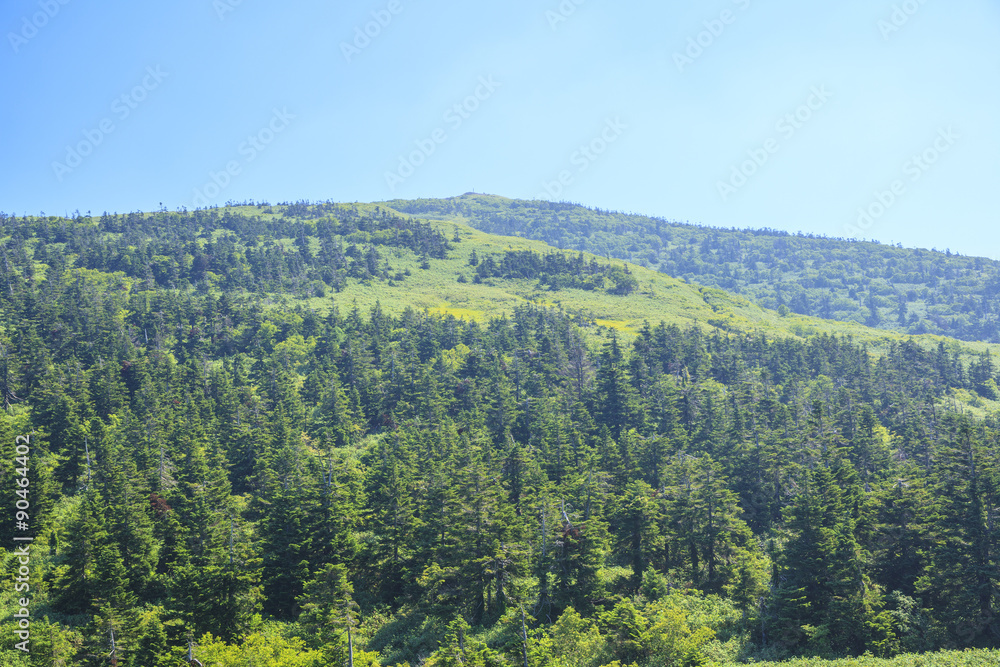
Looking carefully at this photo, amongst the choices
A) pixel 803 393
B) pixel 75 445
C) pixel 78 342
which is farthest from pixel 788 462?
pixel 78 342

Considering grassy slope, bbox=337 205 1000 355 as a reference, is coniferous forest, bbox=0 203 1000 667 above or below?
below

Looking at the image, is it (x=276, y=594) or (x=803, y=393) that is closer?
(x=276, y=594)

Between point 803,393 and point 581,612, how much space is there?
67.1 metres

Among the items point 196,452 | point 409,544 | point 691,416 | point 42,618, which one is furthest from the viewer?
point 691,416

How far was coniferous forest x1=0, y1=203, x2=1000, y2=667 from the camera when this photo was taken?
1609 inches

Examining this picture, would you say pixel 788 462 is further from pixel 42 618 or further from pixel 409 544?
pixel 42 618

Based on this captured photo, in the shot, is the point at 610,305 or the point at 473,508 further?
the point at 610,305

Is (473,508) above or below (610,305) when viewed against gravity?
below

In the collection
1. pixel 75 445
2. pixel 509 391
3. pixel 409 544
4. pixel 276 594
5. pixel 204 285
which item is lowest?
pixel 276 594

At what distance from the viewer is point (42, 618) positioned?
141ft

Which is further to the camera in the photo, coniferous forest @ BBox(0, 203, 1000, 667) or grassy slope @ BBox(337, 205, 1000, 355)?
grassy slope @ BBox(337, 205, 1000, 355)

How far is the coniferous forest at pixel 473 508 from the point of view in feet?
134

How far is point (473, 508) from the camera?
5050 centimetres

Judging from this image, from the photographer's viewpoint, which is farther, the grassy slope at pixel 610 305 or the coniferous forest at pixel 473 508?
the grassy slope at pixel 610 305
